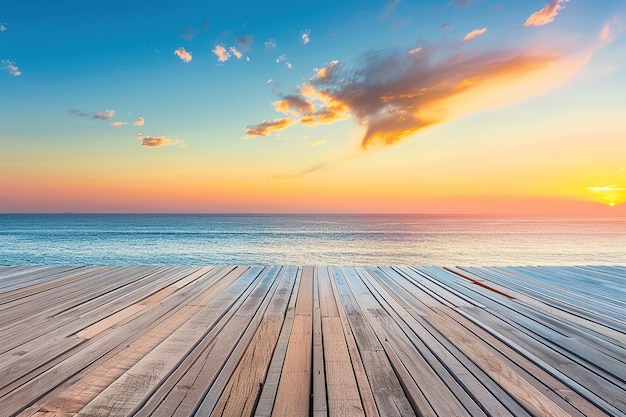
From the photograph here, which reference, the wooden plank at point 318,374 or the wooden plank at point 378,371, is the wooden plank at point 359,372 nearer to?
the wooden plank at point 378,371

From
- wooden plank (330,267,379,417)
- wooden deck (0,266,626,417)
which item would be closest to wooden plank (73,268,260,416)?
wooden deck (0,266,626,417)

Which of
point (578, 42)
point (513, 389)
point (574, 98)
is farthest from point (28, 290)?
point (574, 98)

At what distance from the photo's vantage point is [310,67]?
11.7 meters

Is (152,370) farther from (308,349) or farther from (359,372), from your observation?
(359,372)

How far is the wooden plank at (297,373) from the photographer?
1.42 metres

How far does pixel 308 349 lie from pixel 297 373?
36cm

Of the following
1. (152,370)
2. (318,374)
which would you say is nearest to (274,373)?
(318,374)

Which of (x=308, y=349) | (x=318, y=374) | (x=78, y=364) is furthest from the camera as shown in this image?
(x=308, y=349)

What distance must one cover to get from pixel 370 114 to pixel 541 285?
10964 mm

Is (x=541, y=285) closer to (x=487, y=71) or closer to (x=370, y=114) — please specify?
(x=487, y=71)

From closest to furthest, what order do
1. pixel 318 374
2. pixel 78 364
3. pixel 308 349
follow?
pixel 318 374
pixel 78 364
pixel 308 349

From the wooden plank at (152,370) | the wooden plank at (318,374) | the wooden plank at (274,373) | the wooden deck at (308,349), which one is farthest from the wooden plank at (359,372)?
the wooden plank at (152,370)

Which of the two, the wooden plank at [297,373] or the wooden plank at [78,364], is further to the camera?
the wooden plank at [78,364]

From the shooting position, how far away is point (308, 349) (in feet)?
6.97
